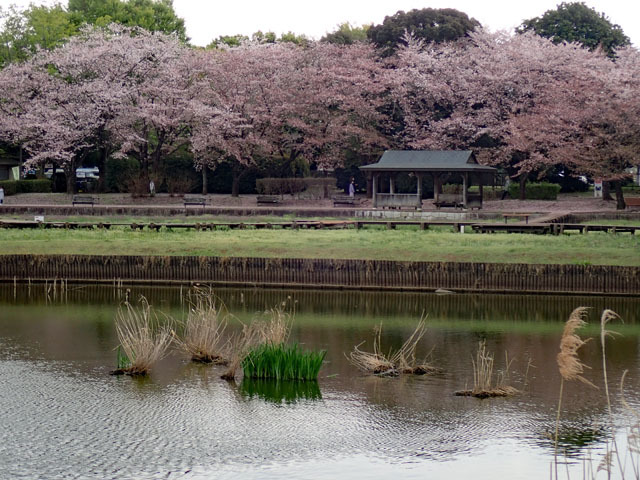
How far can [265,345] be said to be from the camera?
15.1m

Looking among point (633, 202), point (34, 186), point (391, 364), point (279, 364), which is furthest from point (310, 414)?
point (34, 186)

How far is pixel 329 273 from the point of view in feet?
85.4

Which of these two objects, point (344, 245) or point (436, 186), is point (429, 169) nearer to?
point (436, 186)

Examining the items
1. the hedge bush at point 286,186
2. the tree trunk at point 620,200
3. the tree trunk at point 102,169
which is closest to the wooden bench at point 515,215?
the tree trunk at point 620,200

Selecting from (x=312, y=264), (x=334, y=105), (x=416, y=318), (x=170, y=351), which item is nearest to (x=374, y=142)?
(x=334, y=105)

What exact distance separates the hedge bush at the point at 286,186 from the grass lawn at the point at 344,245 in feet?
77.9

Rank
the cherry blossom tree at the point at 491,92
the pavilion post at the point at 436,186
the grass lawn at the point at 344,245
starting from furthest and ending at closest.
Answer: the cherry blossom tree at the point at 491,92 → the pavilion post at the point at 436,186 → the grass lawn at the point at 344,245

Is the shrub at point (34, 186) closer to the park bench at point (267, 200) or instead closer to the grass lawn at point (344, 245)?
the park bench at point (267, 200)

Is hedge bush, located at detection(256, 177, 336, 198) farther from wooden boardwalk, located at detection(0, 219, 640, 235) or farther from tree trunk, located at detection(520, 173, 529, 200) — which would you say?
wooden boardwalk, located at detection(0, 219, 640, 235)

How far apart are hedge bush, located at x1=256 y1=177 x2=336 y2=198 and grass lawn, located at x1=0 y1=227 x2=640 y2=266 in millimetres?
23757

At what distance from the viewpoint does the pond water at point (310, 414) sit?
1110cm

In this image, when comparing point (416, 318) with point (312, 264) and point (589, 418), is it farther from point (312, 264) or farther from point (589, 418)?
point (589, 418)

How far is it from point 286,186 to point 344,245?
29092mm

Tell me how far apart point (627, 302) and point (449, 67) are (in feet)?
120
